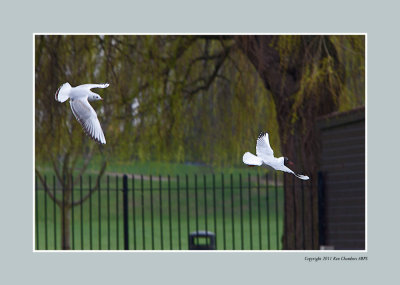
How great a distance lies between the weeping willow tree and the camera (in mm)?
9367

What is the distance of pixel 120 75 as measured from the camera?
32.4 ft

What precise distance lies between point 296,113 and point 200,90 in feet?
5.84

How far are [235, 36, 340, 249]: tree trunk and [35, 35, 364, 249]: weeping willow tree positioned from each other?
1cm

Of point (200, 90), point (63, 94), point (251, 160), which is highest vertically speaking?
point (200, 90)

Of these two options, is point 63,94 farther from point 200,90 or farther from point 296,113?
point 200,90

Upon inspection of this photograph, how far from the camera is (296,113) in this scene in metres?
9.42

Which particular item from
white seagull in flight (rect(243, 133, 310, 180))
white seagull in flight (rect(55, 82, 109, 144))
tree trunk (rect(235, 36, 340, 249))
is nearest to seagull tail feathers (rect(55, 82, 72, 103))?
white seagull in flight (rect(55, 82, 109, 144))

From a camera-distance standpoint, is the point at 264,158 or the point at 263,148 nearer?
the point at 264,158

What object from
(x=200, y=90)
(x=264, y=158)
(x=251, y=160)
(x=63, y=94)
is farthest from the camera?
(x=200, y=90)

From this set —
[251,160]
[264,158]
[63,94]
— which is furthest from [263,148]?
[63,94]

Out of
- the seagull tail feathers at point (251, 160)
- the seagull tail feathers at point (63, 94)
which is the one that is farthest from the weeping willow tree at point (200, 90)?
the seagull tail feathers at point (63, 94)

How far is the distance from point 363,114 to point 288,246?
2.18m

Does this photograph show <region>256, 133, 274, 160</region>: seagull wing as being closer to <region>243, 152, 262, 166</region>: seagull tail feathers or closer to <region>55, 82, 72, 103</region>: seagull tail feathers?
<region>243, 152, 262, 166</region>: seagull tail feathers

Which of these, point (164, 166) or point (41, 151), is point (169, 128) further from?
point (41, 151)
